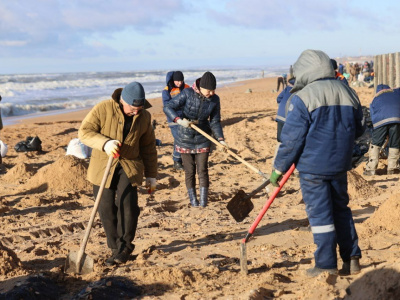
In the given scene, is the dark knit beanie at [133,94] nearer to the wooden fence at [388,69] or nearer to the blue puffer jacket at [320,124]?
the blue puffer jacket at [320,124]

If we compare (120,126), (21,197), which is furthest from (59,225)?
(120,126)

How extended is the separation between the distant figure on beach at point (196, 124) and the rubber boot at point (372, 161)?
3.30 m

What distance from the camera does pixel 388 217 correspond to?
5.68 m

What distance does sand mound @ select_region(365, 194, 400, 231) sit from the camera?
5613 mm

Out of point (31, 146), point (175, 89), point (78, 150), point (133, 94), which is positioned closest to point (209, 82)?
point (133, 94)

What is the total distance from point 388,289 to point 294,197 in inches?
178

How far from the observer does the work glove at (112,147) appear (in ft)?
14.8

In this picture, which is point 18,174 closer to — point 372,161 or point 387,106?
point 372,161

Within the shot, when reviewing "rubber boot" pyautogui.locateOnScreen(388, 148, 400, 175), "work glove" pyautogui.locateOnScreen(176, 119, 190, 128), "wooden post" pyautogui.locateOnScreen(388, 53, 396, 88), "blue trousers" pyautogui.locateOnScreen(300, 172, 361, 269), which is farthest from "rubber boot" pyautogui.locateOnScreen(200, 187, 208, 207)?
"wooden post" pyautogui.locateOnScreen(388, 53, 396, 88)

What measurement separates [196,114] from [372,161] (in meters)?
3.80

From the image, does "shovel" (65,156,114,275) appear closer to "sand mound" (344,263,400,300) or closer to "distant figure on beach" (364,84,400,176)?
"sand mound" (344,263,400,300)

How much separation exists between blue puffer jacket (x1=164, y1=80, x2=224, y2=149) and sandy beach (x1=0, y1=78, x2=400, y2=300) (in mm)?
955

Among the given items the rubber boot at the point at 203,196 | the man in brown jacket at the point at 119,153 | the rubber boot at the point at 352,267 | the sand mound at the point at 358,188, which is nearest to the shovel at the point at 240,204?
the man in brown jacket at the point at 119,153

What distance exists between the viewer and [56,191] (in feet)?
28.3
